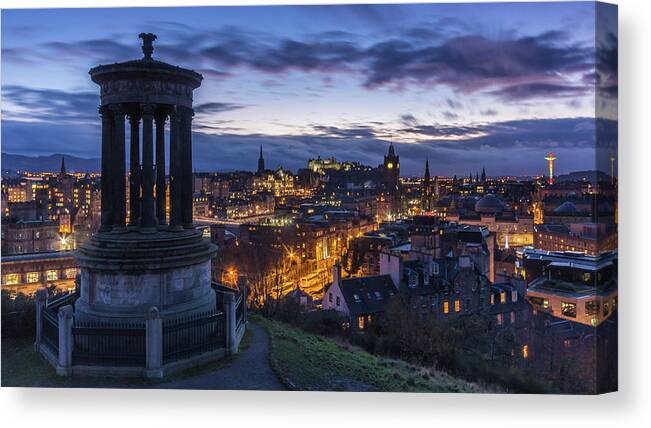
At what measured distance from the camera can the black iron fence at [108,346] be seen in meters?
9.79

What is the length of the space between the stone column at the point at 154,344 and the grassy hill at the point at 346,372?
7.51ft

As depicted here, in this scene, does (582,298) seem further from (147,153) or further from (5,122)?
(5,122)

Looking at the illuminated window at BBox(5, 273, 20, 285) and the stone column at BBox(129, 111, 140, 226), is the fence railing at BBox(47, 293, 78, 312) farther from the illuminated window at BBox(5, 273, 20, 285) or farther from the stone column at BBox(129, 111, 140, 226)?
the illuminated window at BBox(5, 273, 20, 285)

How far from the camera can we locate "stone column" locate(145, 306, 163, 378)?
965 centimetres

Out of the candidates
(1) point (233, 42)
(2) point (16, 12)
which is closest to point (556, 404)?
(1) point (233, 42)

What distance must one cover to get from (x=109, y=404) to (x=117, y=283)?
8.08 feet

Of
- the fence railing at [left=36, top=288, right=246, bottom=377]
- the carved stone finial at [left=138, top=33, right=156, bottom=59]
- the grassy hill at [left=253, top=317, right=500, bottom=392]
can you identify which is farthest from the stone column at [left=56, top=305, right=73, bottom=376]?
the carved stone finial at [left=138, top=33, right=156, bottom=59]

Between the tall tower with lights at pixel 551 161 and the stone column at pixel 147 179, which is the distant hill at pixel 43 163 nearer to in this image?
the stone column at pixel 147 179

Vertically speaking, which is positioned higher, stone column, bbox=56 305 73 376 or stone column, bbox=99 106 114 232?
stone column, bbox=99 106 114 232

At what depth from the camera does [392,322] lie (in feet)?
56.3

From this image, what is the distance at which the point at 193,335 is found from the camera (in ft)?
33.7

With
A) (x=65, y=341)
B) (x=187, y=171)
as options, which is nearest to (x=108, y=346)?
(x=65, y=341)

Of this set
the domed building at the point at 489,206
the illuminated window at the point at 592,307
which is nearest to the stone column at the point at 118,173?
the illuminated window at the point at 592,307

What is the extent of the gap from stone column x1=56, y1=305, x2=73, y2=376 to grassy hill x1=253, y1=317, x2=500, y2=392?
4.00m
